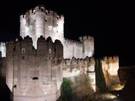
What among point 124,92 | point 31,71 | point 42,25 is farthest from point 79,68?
point 31,71

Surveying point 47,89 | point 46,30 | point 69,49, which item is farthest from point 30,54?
point 69,49

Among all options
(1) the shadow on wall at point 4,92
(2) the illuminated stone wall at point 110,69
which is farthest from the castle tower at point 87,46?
(1) the shadow on wall at point 4,92

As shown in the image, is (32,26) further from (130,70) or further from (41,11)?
(130,70)

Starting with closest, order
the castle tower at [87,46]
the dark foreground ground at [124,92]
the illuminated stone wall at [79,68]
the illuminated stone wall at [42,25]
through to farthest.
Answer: the dark foreground ground at [124,92], the illuminated stone wall at [79,68], the illuminated stone wall at [42,25], the castle tower at [87,46]

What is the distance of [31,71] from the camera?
3428cm

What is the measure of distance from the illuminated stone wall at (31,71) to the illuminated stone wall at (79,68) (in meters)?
4.56

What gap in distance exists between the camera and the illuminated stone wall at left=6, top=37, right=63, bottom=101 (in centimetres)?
3425

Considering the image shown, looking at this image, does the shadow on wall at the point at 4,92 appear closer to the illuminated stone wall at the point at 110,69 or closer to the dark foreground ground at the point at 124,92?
the dark foreground ground at the point at 124,92

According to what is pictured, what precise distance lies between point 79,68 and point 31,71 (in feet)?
29.0

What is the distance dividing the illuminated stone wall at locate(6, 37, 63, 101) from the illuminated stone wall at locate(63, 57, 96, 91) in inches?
180

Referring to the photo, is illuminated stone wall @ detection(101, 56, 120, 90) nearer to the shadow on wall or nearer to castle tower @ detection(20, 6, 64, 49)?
castle tower @ detection(20, 6, 64, 49)

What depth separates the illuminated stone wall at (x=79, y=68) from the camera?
40219 millimetres

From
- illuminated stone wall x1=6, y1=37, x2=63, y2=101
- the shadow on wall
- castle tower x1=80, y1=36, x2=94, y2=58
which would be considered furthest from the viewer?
castle tower x1=80, y1=36, x2=94, y2=58

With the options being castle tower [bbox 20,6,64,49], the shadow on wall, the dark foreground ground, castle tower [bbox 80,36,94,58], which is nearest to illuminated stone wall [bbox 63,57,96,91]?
the dark foreground ground
